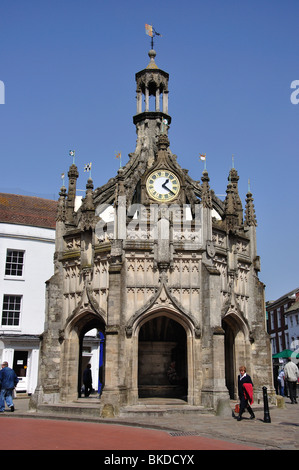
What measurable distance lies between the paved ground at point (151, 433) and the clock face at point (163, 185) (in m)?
8.97

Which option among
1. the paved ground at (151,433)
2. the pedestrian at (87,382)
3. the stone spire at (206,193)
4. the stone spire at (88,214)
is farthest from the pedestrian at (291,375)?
the stone spire at (88,214)

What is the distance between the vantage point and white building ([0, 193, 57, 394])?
31641mm

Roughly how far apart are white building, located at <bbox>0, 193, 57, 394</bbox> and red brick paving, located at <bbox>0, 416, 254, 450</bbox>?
16712 millimetres

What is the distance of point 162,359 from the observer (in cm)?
2323

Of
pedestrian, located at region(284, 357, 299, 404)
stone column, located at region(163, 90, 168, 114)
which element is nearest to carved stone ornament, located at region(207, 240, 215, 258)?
pedestrian, located at region(284, 357, 299, 404)

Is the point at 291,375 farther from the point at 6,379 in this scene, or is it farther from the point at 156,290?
the point at 6,379

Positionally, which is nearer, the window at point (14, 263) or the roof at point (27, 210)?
the window at point (14, 263)

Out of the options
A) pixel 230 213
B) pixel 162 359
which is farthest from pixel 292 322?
pixel 230 213

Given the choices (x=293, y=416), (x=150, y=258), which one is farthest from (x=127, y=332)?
(x=293, y=416)

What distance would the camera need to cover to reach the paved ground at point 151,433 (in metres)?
11.2

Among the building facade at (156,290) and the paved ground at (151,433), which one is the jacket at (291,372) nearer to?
the building facade at (156,290)

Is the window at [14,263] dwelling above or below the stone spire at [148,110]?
below

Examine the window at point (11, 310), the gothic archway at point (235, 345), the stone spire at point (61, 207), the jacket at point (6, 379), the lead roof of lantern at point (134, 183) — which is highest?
the lead roof of lantern at point (134, 183)

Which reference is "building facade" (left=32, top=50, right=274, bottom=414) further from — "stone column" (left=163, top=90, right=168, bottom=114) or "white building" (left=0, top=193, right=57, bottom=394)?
"white building" (left=0, top=193, right=57, bottom=394)
